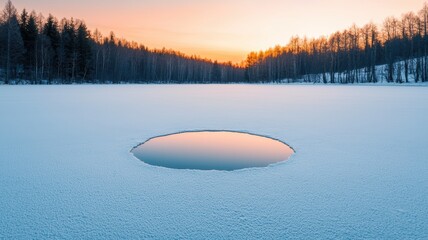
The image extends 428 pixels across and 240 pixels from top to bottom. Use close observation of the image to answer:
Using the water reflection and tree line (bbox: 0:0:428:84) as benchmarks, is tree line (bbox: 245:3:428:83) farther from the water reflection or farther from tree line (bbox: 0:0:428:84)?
the water reflection

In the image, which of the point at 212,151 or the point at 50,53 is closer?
the point at 212,151

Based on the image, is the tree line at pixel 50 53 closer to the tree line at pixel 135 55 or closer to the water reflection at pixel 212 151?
the tree line at pixel 135 55

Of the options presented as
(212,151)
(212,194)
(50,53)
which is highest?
(50,53)

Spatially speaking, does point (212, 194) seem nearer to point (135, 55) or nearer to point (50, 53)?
point (50, 53)

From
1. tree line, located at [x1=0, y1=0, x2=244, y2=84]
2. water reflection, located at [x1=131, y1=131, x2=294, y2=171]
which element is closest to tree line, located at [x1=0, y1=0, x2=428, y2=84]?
tree line, located at [x1=0, y1=0, x2=244, y2=84]

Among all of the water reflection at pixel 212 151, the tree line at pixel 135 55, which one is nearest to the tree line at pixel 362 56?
the tree line at pixel 135 55

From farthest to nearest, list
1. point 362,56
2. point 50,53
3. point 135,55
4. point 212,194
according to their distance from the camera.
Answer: point 135,55
point 362,56
point 50,53
point 212,194

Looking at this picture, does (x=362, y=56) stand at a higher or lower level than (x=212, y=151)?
higher

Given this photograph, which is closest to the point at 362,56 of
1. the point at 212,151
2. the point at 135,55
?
the point at 135,55
